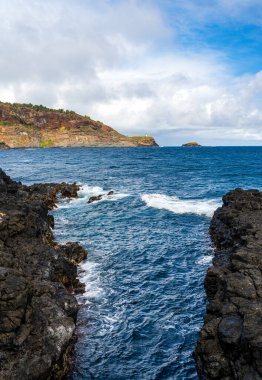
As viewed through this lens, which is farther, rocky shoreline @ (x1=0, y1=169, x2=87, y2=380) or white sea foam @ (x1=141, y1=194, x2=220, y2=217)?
white sea foam @ (x1=141, y1=194, x2=220, y2=217)

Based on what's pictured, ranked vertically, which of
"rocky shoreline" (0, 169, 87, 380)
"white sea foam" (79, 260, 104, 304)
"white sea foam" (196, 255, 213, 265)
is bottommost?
"white sea foam" (79, 260, 104, 304)

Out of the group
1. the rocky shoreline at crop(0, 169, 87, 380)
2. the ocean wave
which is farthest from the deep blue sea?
the rocky shoreline at crop(0, 169, 87, 380)

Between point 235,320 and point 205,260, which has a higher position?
point 235,320

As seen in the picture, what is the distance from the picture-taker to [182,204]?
→ 5403 centimetres

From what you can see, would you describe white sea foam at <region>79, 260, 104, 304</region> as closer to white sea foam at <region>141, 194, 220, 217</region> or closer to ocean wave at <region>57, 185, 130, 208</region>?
white sea foam at <region>141, 194, 220, 217</region>

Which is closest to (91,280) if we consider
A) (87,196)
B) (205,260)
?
(205,260)

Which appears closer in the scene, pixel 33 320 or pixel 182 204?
pixel 33 320

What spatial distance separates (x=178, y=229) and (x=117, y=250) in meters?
9.65

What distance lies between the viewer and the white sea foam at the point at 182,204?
162ft

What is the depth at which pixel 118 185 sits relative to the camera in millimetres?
75062

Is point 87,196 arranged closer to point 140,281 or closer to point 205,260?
point 205,260

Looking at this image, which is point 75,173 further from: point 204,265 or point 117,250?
point 204,265

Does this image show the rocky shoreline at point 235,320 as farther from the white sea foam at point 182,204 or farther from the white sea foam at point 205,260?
the white sea foam at point 182,204

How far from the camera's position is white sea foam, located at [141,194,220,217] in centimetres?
4937
